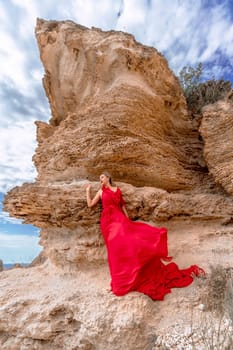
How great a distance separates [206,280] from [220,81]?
663cm

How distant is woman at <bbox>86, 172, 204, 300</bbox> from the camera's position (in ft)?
11.5

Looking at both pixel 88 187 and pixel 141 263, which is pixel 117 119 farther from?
pixel 141 263

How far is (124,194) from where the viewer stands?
458 cm

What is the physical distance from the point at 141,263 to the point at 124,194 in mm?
1427

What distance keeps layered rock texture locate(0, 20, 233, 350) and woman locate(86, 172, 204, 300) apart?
17 centimetres

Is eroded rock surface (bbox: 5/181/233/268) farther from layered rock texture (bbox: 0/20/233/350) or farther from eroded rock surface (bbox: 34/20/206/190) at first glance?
eroded rock surface (bbox: 34/20/206/190)

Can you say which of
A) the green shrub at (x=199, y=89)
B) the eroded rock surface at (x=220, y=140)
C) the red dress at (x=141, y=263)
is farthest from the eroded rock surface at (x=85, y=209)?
the green shrub at (x=199, y=89)

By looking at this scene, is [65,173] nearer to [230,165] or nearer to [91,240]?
[91,240]

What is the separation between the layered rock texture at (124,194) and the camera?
335 centimetres

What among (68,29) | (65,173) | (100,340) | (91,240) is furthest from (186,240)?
(68,29)

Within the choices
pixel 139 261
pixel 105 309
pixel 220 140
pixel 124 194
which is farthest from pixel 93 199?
pixel 220 140

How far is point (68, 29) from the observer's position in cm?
Result: 669

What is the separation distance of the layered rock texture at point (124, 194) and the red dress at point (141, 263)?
0.16 m

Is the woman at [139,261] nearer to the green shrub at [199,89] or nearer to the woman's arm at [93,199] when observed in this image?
the woman's arm at [93,199]
